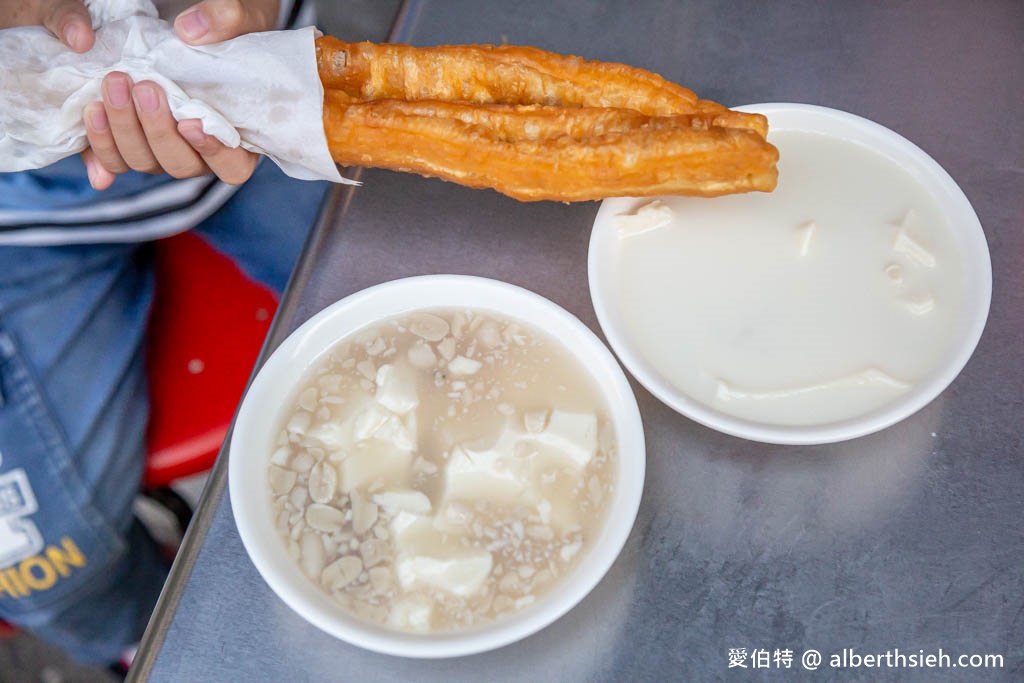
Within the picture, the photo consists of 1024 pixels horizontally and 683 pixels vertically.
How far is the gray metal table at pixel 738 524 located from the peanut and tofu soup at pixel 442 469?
0.10 m

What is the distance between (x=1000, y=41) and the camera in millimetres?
1256

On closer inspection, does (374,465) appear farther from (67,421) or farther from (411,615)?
(67,421)

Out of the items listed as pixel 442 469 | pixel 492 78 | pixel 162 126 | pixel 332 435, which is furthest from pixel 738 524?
pixel 162 126

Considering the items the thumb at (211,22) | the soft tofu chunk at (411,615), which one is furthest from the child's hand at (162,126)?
the soft tofu chunk at (411,615)

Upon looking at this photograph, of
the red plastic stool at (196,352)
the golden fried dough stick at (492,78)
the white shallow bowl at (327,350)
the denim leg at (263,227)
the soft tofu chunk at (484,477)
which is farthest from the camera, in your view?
the denim leg at (263,227)

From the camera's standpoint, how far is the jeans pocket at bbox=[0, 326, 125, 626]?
1160 mm

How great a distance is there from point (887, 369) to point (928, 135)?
45 cm

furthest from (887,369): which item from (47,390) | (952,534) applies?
(47,390)

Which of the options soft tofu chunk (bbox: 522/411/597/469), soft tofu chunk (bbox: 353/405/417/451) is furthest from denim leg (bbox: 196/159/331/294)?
soft tofu chunk (bbox: 522/411/597/469)

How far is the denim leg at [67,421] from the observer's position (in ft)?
3.84

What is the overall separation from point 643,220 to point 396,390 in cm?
36

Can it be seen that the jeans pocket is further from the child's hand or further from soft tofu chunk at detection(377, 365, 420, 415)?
soft tofu chunk at detection(377, 365, 420, 415)

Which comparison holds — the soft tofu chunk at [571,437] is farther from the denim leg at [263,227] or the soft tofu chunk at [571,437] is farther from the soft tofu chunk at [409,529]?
the denim leg at [263,227]

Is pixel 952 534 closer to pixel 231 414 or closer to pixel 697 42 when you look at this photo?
pixel 697 42
